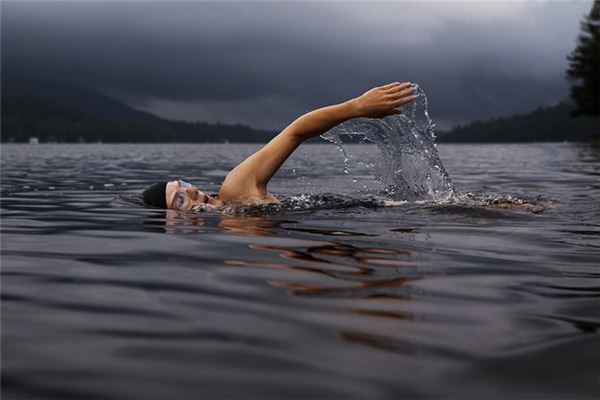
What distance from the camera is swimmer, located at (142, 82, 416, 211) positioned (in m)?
7.06

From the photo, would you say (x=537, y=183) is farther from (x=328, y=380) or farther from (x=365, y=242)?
(x=328, y=380)

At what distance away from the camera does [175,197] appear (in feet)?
27.3

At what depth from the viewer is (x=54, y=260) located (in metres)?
4.72

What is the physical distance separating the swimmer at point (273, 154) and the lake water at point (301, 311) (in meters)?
1.43

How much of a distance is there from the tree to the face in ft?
220

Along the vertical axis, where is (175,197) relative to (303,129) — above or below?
below

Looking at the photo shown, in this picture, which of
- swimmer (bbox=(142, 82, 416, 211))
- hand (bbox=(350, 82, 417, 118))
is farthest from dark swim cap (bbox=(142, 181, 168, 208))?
hand (bbox=(350, 82, 417, 118))

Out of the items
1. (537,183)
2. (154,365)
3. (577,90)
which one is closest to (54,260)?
(154,365)

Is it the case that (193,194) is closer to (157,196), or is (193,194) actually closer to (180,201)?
(180,201)

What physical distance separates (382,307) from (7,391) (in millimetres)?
1750

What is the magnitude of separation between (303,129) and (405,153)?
88.4 inches

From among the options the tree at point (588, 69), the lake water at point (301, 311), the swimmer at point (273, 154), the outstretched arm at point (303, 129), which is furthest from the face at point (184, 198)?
the tree at point (588, 69)

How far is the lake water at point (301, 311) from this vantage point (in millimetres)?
2359

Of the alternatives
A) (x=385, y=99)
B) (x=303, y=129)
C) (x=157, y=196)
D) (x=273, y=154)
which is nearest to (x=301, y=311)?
(x=385, y=99)
